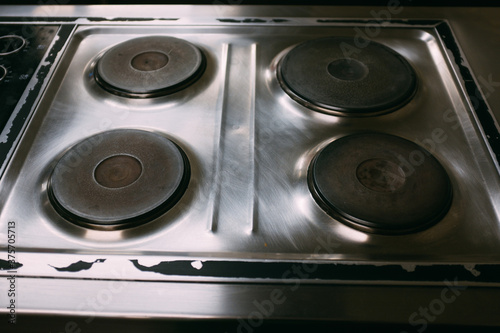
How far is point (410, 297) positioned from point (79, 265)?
46 cm

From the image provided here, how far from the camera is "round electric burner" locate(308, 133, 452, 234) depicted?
2.01 feet

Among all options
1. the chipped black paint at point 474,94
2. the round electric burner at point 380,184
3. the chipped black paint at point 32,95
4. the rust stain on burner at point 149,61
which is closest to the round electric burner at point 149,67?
the rust stain on burner at point 149,61

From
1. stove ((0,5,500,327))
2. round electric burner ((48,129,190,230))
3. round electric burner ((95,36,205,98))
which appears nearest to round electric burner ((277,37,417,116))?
stove ((0,5,500,327))

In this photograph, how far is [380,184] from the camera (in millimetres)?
661

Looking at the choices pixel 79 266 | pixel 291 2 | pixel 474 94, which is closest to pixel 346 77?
pixel 474 94

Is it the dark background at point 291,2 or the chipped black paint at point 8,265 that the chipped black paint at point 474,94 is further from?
the chipped black paint at point 8,265

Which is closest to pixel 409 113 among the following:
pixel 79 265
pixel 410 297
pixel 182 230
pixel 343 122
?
pixel 343 122

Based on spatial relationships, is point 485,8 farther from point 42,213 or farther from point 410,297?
point 42,213

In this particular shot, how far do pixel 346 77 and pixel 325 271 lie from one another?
18.6 inches

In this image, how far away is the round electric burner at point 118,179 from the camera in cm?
62

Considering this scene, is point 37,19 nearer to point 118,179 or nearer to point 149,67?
point 149,67

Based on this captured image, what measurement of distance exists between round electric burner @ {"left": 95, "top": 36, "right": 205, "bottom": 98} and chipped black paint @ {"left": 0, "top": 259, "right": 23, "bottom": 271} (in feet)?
1.33

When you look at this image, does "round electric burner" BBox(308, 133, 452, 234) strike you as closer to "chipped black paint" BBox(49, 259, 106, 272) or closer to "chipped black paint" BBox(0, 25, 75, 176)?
"chipped black paint" BBox(49, 259, 106, 272)

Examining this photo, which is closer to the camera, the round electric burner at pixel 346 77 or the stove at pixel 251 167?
the stove at pixel 251 167
